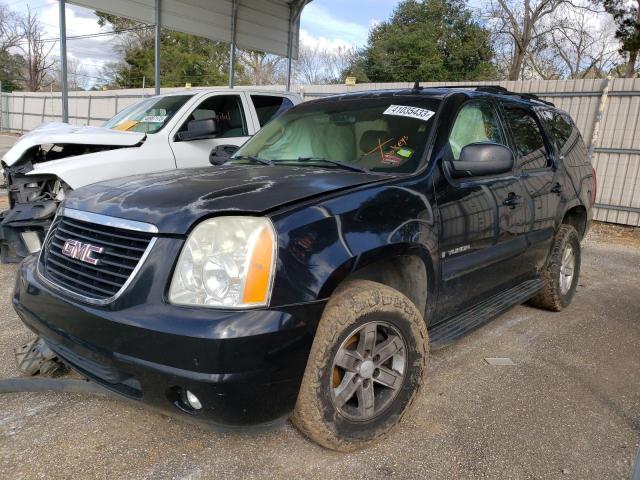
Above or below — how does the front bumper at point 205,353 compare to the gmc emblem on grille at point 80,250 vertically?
Result: below

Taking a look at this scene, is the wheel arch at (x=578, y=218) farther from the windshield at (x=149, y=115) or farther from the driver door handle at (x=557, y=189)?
the windshield at (x=149, y=115)

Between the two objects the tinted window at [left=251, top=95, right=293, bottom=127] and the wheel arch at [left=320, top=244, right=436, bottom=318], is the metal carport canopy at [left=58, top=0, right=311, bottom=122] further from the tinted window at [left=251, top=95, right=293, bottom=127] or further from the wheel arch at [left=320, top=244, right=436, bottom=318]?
the wheel arch at [left=320, top=244, right=436, bottom=318]

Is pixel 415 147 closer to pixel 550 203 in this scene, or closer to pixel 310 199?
pixel 310 199

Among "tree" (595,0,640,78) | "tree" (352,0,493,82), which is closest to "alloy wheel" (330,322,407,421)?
"tree" (595,0,640,78)

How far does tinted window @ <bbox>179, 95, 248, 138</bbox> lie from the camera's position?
Result: 19.8 ft

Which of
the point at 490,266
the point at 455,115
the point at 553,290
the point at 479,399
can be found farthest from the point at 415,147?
the point at 553,290

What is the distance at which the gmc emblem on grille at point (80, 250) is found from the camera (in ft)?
7.29

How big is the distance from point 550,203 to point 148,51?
4377 centimetres

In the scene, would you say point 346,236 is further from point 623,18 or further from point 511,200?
point 623,18

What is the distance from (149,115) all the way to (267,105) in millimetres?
1556

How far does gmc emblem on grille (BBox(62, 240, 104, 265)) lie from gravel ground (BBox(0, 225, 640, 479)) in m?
0.84

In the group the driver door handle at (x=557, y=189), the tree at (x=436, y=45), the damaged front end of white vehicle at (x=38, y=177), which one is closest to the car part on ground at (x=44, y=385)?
the damaged front end of white vehicle at (x=38, y=177)

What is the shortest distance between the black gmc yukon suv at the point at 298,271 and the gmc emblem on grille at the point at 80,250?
11mm

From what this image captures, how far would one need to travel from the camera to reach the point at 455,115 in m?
3.19
